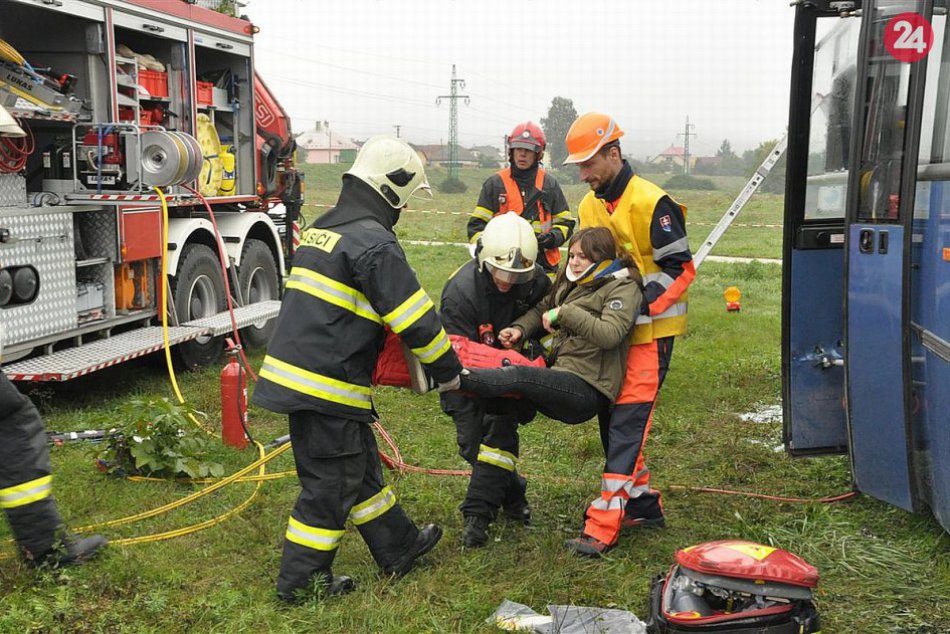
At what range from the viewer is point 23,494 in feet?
13.8

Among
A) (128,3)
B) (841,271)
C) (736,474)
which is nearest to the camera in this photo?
(841,271)

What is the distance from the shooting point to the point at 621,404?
4.60 metres

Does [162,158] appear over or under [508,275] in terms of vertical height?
over

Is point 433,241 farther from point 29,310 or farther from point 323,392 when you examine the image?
point 323,392

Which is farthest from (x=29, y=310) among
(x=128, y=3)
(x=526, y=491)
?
(x=526, y=491)

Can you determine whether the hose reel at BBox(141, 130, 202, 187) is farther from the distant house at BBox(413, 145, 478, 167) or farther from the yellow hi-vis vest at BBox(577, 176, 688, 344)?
the distant house at BBox(413, 145, 478, 167)

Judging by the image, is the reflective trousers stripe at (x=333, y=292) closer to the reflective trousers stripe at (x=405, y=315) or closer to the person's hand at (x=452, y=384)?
the reflective trousers stripe at (x=405, y=315)

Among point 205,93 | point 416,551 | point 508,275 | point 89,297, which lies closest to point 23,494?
point 416,551

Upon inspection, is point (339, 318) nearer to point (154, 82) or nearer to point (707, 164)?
point (154, 82)

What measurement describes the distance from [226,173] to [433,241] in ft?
40.7

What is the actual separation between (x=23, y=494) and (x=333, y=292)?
1606 mm

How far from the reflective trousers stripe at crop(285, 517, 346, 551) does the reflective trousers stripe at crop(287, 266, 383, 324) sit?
2.85 ft

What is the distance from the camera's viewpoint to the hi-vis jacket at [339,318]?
3.83m

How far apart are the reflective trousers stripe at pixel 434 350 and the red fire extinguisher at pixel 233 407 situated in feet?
8.27
